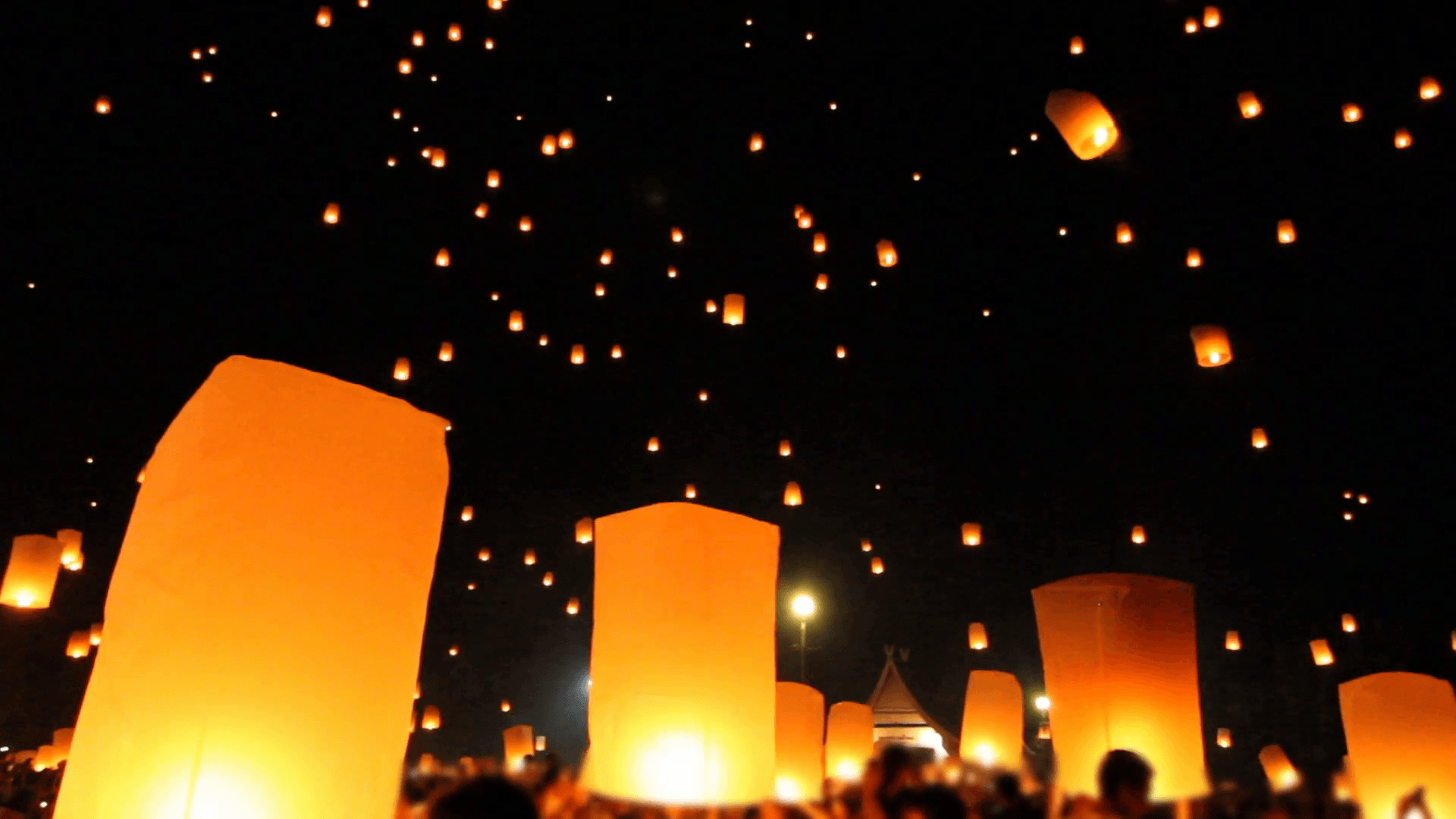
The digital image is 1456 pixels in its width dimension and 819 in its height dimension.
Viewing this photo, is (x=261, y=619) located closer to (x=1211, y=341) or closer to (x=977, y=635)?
(x=1211, y=341)

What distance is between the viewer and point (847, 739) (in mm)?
7566

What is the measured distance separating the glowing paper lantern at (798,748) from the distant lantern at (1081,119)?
343 cm

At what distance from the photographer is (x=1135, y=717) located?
484 centimetres

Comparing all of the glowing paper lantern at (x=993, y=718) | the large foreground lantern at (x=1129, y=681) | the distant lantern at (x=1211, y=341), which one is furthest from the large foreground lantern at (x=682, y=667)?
the glowing paper lantern at (x=993, y=718)

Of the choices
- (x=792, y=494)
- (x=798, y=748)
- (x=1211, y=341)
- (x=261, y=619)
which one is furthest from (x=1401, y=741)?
(x=792, y=494)

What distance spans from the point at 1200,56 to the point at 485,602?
8.23 metres

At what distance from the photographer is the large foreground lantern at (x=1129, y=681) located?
15.8 ft

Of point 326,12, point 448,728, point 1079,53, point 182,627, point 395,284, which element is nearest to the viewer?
point 182,627

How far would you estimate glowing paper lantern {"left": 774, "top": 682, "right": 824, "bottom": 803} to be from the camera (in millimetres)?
6164

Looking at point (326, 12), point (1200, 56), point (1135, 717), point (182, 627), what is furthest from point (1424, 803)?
point (326, 12)

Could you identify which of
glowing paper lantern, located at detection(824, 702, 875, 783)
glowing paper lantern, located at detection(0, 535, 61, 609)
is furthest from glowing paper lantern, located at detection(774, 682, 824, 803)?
glowing paper lantern, located at detection(0, 535, 61, 609)

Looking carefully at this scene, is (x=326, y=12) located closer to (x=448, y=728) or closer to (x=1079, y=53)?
(x=1079, y=53)

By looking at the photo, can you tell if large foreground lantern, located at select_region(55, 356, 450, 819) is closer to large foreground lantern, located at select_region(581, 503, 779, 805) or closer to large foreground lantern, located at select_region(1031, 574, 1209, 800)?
large foreground lantern, located at select_region(581, 503, 779, 805)

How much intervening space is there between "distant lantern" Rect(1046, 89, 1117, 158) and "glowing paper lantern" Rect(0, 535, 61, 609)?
645 centimetres
